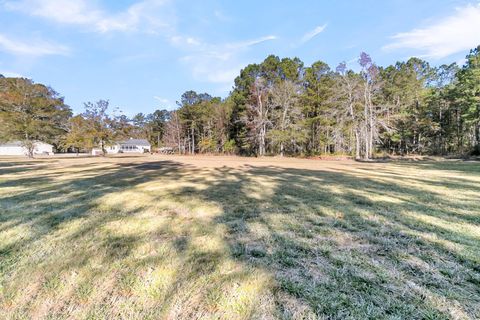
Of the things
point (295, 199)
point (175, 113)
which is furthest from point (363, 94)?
point (175, 113)

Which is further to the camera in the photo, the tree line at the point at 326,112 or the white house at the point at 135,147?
the white house at the point at 135,147

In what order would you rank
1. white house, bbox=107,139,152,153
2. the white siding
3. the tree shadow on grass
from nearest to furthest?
the tree shadow on grass, the white siding, white house, bbox=107,139,152,153

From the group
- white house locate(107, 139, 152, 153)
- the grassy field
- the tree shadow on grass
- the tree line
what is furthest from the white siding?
the tree shadow on grass

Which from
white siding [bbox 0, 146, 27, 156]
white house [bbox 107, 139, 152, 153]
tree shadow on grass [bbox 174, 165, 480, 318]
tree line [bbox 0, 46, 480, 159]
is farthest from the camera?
white house [bbox 107, 139, 152, 153]

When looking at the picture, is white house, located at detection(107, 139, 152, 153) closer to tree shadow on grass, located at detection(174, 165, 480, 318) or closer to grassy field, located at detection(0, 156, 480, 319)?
grassy field, located at detection(0, 156, 480, 319)

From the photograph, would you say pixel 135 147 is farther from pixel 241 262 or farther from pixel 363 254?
pixel 363 254

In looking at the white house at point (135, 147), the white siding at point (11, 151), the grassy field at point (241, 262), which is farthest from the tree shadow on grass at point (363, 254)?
the white house at point (135, 147)

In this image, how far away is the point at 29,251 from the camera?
259 centimetres

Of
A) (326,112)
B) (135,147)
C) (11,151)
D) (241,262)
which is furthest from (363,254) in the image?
(135,147)

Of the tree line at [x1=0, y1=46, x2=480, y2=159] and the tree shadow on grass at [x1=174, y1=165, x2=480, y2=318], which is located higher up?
the tree line at [x1=0, y1=46, x2=480, y2=159]

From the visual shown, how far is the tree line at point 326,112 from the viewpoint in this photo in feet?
84.7

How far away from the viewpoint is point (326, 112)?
2944 cm

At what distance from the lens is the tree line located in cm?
2583

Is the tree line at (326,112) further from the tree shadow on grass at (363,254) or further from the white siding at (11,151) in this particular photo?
the tree shadow on grass at (363,254)
